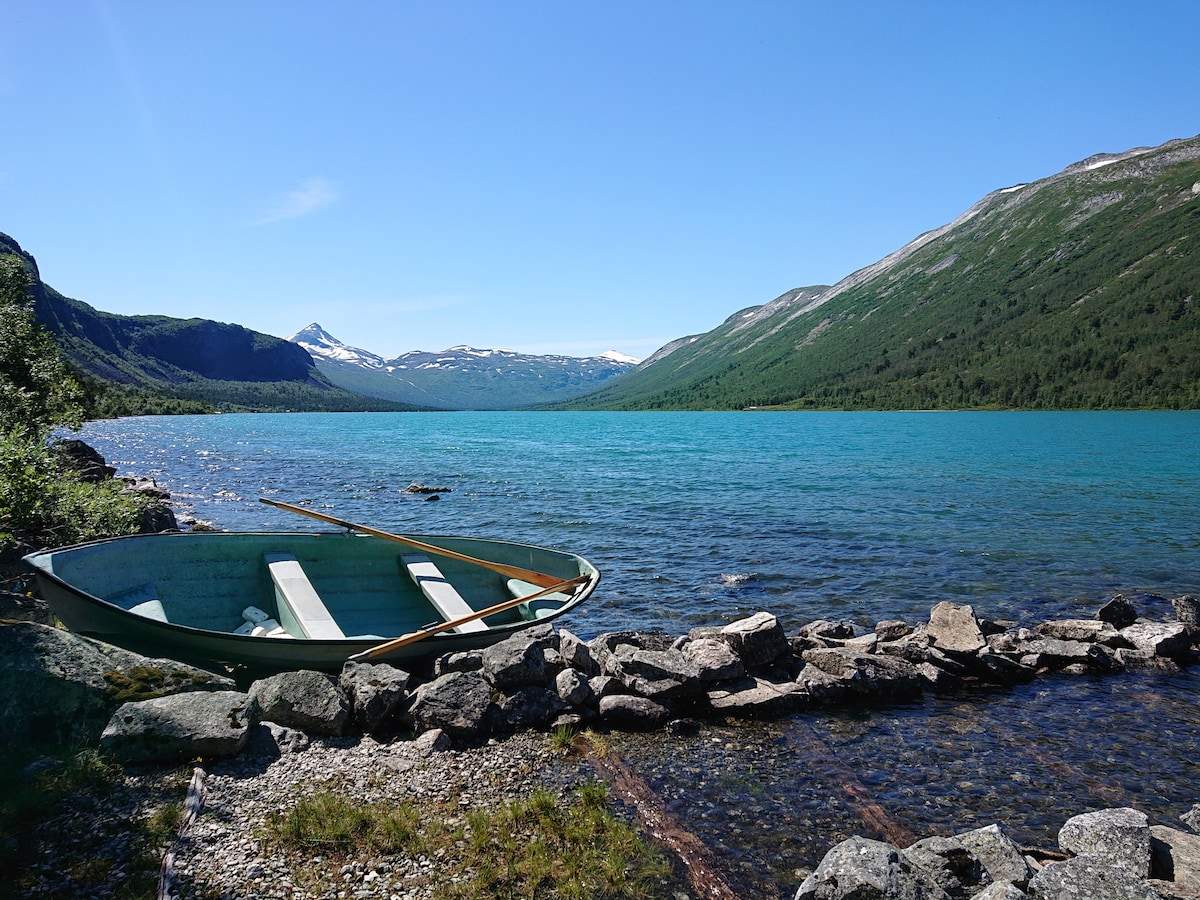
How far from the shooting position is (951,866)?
5953 millimetres

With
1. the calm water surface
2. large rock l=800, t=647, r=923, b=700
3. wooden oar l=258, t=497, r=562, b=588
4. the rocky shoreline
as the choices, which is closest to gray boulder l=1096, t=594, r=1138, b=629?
the rocky shoreline

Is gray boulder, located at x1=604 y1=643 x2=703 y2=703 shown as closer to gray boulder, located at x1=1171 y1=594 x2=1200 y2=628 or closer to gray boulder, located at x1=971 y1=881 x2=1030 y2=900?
gray boulder, located at x1=971 y1=881 x2=1030 y2=900

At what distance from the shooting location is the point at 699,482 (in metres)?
43.0

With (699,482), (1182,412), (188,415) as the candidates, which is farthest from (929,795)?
(188,415)

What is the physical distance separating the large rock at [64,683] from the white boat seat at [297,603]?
273cm

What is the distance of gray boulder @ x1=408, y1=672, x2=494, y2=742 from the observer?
9.25m

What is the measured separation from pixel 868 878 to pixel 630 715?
4859 millimetres

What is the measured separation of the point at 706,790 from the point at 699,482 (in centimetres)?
3509

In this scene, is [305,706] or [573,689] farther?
[573,689]

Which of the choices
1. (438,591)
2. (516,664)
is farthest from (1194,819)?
(438,591)

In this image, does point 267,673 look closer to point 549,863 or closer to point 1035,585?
point 549,863

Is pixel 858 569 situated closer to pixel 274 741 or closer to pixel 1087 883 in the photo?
pixel 1087 883

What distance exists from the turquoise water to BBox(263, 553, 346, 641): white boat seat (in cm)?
578

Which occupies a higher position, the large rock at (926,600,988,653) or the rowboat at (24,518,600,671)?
the rowboat at (24,518,600,671)
